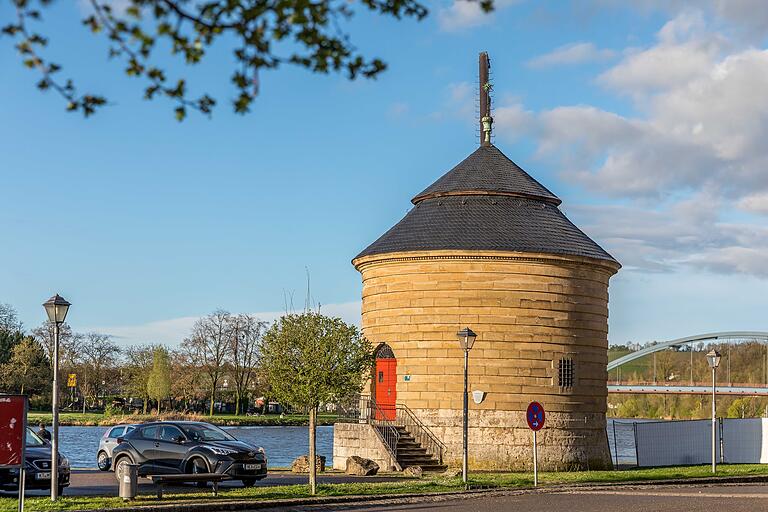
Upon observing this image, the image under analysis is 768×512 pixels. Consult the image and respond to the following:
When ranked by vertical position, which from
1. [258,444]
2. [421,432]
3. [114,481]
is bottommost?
[258,444]

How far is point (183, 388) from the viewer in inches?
3317

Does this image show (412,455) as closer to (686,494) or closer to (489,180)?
(489,180)

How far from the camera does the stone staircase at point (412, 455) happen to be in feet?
104

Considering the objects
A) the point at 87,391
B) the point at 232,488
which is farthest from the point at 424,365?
the point at 87,391

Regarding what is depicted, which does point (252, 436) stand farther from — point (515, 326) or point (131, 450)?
point (131, 450)

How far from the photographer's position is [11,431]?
1795cm

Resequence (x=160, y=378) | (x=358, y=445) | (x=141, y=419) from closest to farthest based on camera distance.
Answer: (x=358, y=445) < (x=141, y=419) < (x=160, y=378)

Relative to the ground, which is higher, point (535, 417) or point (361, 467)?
point (535, 417)

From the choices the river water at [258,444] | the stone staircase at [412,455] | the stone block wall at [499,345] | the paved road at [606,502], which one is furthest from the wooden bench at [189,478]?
the river water at [258,444]

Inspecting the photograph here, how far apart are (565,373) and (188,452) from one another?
13059mm

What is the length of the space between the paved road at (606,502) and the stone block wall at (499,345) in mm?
6857

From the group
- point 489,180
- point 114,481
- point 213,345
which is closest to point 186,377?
point 213,345

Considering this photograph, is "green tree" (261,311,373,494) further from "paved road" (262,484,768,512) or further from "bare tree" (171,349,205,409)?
"bare tree" (171,349,205,409)

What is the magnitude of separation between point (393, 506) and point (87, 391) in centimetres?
7635
